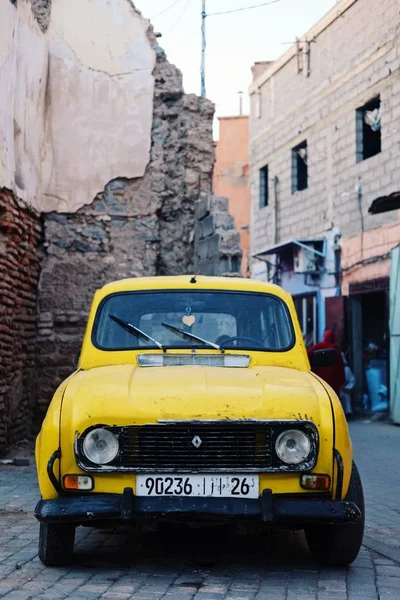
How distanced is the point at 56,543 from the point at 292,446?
1.39 meters

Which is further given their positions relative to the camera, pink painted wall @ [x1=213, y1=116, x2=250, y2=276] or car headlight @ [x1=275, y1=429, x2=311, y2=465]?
pink painted wall @ [x1=213, y1=116, x2=250, y2=276]

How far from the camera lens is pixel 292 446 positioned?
4906 millimetres

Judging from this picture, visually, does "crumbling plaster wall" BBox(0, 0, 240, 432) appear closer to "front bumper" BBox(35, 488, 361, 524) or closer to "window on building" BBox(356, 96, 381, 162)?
"window on building" BBox(356, 96, 381, 162)

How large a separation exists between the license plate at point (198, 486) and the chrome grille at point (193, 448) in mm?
51

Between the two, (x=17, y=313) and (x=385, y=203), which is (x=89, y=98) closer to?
(x=17, y=313)

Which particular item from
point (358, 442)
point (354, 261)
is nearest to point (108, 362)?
point (358, 442)

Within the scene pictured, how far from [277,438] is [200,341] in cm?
130

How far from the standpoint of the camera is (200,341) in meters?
6.05

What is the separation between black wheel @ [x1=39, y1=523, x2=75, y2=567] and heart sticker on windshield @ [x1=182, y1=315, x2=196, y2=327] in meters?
1.62

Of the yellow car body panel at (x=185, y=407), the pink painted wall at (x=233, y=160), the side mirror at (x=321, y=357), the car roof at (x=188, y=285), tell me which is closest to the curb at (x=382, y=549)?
the yellow car body panel at (x=185, y=407)

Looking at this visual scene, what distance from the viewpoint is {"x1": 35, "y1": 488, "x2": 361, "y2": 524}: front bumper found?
4754mm

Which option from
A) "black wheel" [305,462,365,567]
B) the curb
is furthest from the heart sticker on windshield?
the curb

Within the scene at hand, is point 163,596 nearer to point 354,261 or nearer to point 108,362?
point 108,362

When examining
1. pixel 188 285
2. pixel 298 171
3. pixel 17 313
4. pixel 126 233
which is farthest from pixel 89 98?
pixel 298 171
